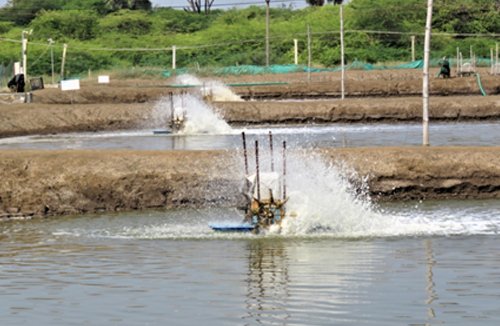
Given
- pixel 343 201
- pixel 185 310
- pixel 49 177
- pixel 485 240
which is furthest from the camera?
pixel 49 177

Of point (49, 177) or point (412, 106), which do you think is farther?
point (412, 106)

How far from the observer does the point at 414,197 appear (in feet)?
50.7

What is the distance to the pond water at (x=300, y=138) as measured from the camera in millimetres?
22953

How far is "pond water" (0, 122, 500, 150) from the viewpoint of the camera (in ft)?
75.3

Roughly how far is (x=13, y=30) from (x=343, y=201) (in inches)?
3068

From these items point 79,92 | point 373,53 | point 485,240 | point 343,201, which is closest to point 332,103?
point 79,92

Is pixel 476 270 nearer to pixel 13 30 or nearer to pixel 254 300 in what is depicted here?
pixel 254 300

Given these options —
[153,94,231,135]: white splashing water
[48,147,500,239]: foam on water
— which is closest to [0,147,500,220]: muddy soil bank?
[48,147,500,239]: foam on water

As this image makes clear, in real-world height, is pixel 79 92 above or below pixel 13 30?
below

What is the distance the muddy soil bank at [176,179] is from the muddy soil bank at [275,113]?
15095mm

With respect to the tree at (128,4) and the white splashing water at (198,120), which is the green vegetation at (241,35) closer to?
the tree at (128,4)

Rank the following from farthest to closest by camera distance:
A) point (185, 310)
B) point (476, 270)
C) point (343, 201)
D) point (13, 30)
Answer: point (13, 30) → point (343, 201) → point (476, 270) → point (185, 310)

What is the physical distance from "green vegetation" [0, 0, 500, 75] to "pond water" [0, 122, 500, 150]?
38.5 metres

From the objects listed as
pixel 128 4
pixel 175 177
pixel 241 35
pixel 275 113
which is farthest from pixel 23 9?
pixel 175 177
